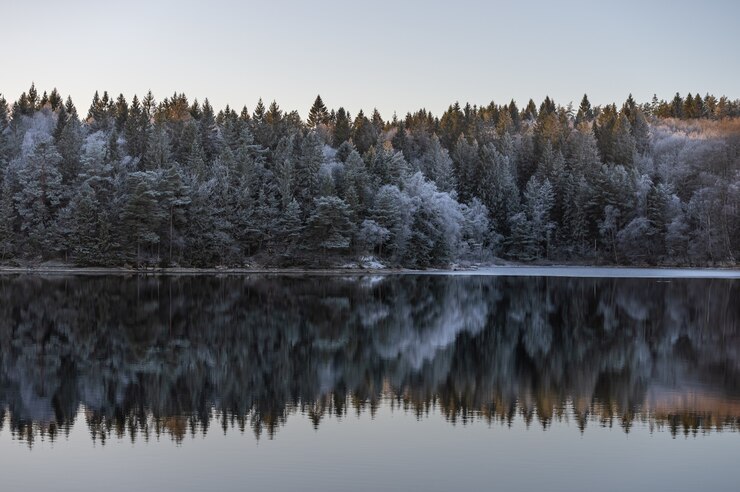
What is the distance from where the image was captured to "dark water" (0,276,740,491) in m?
12.7

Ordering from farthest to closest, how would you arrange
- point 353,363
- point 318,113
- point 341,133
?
point 318,113
point 341,133
point 353,363

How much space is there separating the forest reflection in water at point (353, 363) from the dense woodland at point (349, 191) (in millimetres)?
40215

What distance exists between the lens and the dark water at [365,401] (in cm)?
1272

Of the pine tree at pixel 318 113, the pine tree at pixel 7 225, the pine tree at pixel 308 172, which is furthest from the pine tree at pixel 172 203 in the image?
the pine tree at pixel 318 113

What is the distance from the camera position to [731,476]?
41.5 feet

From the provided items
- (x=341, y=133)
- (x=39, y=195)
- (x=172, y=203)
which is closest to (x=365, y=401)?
(x=172, y=203)

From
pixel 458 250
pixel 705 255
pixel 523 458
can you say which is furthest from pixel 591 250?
pixel 523 458

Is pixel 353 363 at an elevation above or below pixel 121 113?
below

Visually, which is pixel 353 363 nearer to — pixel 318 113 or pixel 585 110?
pixel 318 113

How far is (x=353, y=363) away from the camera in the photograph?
2350cm

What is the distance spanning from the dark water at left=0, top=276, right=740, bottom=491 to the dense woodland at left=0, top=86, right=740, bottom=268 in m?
48.7

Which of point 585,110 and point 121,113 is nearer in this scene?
point 121,113

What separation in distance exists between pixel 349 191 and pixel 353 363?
6481cm

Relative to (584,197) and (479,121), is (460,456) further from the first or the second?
(479,121)
